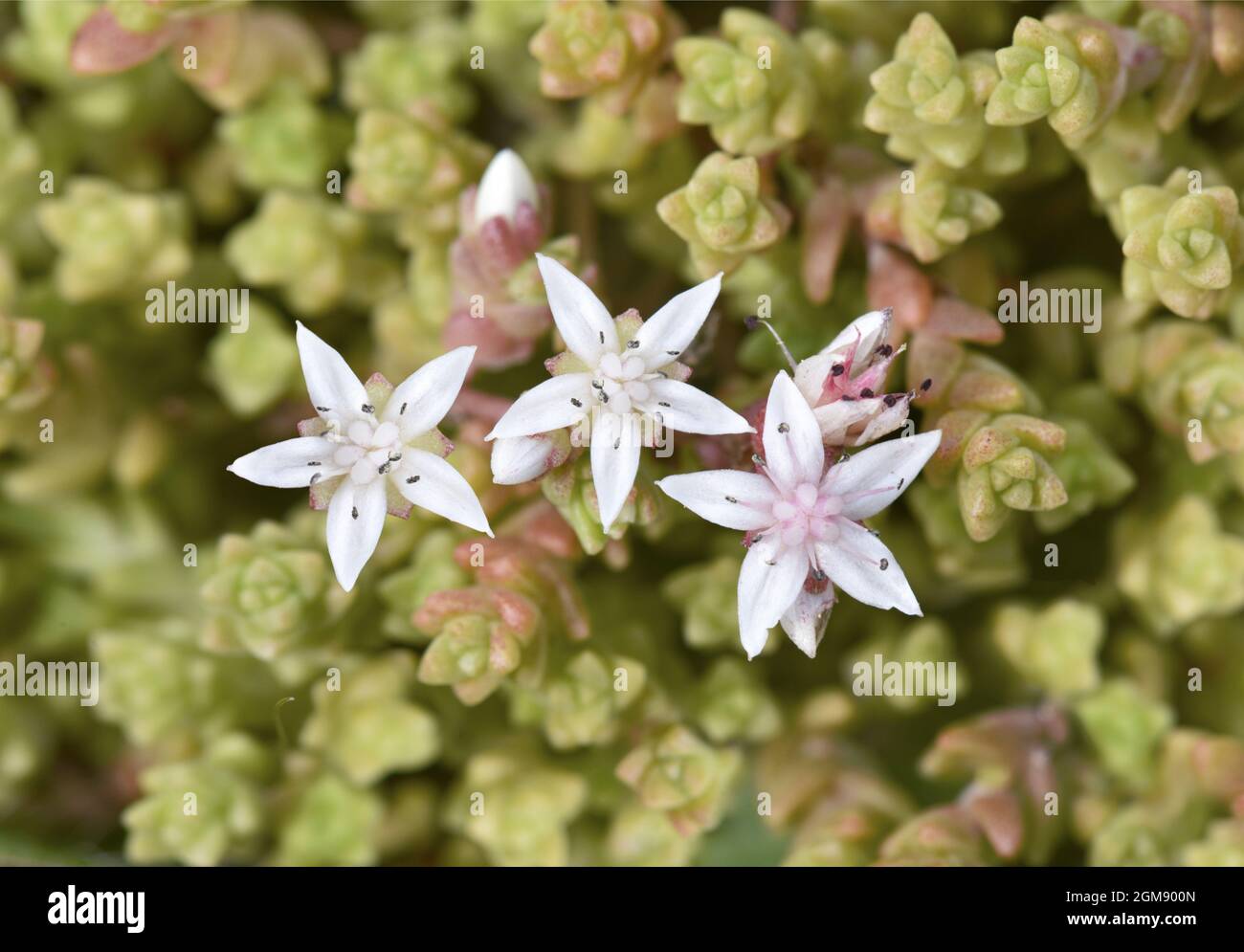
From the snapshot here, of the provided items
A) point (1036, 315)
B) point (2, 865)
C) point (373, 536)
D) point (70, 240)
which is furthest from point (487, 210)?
point (2, 865)

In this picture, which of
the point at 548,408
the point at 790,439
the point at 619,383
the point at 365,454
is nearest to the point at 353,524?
the point at 365,454

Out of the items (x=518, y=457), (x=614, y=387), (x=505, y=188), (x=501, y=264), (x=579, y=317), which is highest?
(x=505, y=188)

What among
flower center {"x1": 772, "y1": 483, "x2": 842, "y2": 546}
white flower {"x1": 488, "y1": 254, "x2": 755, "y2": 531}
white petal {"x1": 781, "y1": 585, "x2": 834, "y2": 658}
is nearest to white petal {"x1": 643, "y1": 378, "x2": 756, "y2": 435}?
white flower {"x1": 488, "y1": 254, "x2": 755, "y2": 531}

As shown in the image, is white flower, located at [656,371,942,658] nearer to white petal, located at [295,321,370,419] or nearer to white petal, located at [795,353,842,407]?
white petal, located at [795,353,842,407]

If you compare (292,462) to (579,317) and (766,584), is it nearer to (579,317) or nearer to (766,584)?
(579,317)

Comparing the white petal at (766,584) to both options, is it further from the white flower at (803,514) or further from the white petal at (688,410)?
the white petal at (688,410)

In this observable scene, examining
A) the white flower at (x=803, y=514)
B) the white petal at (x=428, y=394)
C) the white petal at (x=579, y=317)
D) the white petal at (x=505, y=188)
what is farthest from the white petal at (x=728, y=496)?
the white petal at (x=505, y=188)

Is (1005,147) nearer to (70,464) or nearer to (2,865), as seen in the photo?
(70,464)
